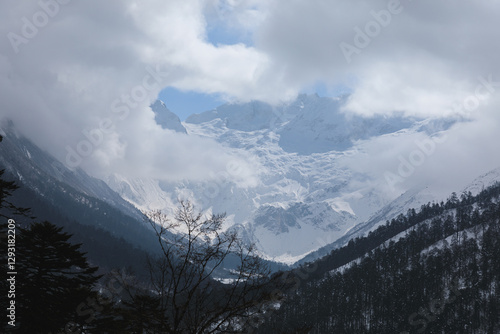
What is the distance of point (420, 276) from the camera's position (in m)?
160

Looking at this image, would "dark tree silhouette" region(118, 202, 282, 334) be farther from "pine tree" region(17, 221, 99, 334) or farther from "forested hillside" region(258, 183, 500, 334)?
"forested hillside" region(258, 183, 500, 334)

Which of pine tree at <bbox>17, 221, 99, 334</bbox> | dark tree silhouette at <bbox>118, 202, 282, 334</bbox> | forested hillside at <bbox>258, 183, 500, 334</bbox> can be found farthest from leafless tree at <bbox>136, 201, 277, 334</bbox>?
forested hillside at <bbox>258, 183, 500, 334</bbox>

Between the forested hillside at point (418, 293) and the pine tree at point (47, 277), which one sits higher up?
the forested hillside at point (418, 293)

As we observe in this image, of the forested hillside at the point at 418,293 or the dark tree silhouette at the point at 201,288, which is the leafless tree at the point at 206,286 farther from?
the forested hillside at the point at 418,293

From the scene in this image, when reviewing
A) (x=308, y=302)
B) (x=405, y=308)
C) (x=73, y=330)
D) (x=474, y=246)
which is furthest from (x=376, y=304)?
(x=73, y=330)

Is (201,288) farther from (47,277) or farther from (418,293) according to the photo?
(418,293)

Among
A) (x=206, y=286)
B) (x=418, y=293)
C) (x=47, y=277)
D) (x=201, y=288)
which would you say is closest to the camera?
(x=206, y=286)

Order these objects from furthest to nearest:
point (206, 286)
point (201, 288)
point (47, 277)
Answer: point (47, 277)
point (201, 288)
point (206, 286)

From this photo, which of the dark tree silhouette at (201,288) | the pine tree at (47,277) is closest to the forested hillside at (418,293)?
the pine tree at (47,277)

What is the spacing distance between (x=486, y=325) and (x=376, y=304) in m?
32.7

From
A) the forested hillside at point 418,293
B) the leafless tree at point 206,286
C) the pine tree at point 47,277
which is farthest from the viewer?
the forested hillside at point 418,293

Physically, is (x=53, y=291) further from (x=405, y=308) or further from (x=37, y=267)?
(x=405, y=308)

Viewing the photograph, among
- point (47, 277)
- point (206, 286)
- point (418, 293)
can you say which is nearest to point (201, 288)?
point (206, 286)

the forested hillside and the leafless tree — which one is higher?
the forested hillside
